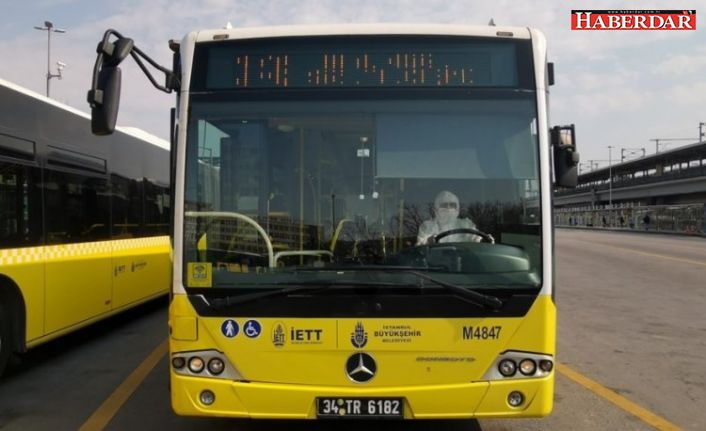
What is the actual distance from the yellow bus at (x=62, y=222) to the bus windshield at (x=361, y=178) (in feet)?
6.81

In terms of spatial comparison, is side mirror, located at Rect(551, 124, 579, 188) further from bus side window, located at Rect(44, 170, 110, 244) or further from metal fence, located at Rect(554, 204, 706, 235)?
metal fence, located at Rect(554, 204, 706, 235)

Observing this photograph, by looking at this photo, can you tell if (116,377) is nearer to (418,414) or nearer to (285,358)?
(285,358)

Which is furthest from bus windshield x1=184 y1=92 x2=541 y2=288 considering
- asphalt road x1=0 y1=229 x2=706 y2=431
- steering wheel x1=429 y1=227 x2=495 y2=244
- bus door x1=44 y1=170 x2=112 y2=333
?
bus door x1=44 y1=170 x2=112 y2=333

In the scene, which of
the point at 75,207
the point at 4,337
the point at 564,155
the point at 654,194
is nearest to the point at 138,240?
the point at 75,207

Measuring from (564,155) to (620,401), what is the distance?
2.55m

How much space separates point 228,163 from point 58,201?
376 cm

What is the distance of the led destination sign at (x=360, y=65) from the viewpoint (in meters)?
4.03

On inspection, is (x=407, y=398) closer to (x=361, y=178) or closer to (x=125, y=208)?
(x=361, y=178)

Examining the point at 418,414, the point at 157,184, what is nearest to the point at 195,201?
the point at 418,414

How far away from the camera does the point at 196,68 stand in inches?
159

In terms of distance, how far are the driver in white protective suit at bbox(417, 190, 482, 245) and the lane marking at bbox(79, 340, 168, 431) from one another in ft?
9.56

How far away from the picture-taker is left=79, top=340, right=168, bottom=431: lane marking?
4834 millimetres

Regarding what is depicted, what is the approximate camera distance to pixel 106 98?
3.87 metres

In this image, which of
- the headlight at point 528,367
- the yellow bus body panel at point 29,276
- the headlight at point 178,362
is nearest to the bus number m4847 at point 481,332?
the headlight at point 528,367
